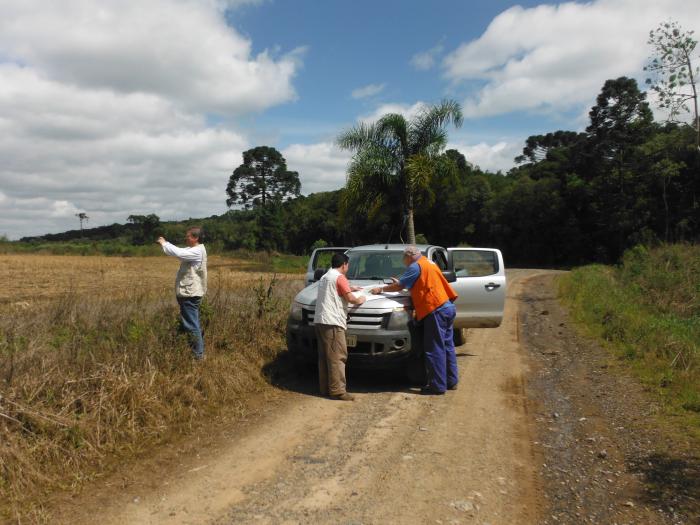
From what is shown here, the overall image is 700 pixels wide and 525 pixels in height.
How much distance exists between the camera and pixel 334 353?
6.31m

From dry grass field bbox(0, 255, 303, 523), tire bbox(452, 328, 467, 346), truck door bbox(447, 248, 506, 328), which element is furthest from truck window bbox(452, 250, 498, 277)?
dry grass field bbox(0, 255, 303, 523)

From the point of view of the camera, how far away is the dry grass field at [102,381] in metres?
4.13

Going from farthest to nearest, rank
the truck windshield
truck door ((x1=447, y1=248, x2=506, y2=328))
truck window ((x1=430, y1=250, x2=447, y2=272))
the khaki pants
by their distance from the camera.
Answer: truck door ((x1=447, y1=248, x2=506, y2=328)), truck window ((x1=430, y1=250, x2=447, y2=272)), the truck windshield, the khaki pants

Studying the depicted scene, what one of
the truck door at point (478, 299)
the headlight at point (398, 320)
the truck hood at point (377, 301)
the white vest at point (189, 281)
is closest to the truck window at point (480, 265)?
the truck door at point (478, 299)

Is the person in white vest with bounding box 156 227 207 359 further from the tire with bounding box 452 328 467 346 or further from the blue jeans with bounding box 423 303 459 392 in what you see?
the tire with bounding box 452 328 467 346

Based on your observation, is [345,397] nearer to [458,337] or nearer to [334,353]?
[334,353]

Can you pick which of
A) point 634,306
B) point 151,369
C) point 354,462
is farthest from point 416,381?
point 634,306

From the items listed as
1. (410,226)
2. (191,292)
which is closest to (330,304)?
(191,292)

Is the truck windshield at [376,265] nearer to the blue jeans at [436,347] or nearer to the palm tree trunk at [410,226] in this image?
the blue jeans at [436,347]

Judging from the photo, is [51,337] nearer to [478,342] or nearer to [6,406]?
[6,406]

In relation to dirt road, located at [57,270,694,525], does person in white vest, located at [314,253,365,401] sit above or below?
above

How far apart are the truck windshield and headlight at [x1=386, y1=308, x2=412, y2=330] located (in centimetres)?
117

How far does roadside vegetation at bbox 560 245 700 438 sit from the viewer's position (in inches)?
260

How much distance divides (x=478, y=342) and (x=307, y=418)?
531 cm
